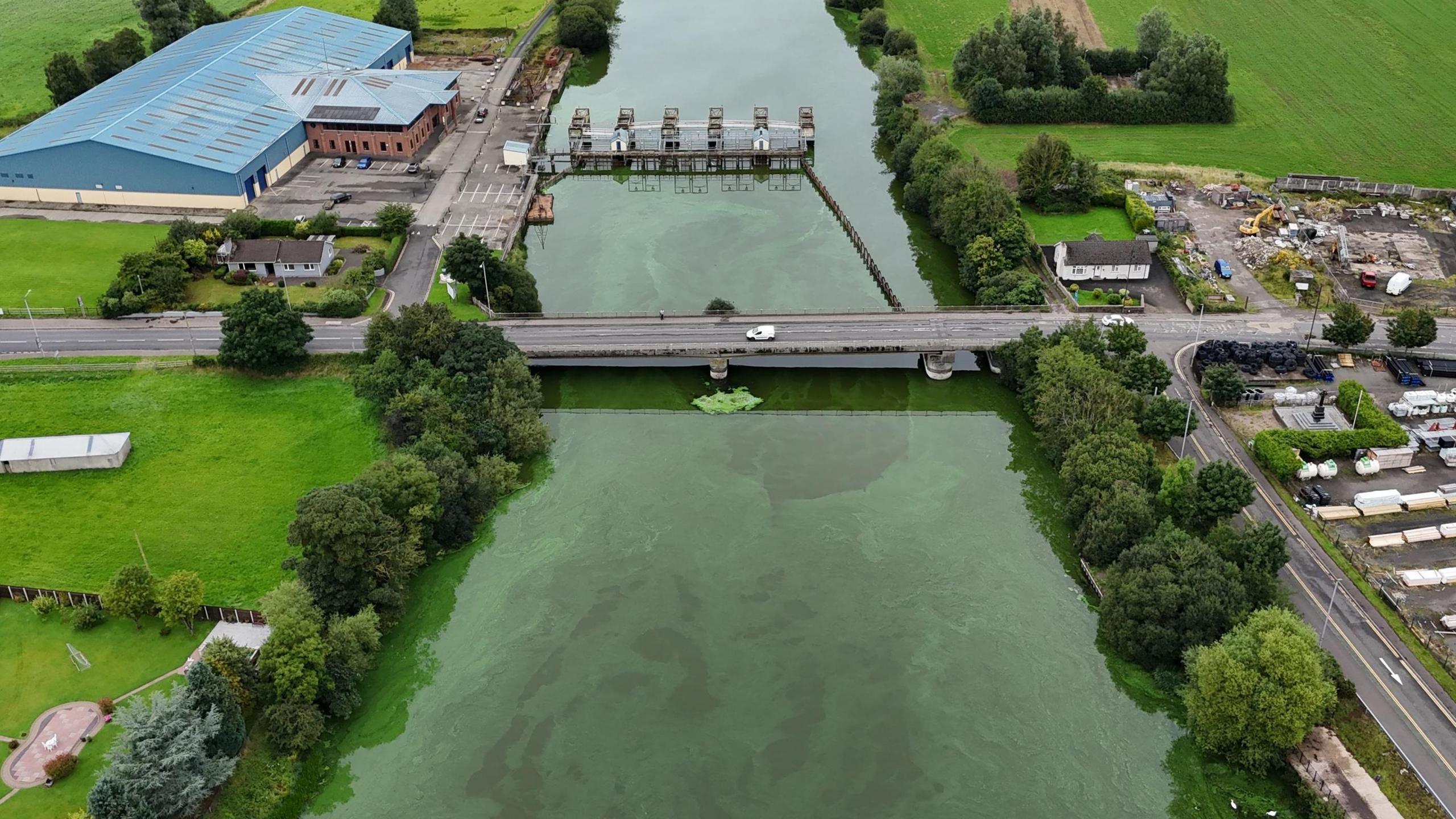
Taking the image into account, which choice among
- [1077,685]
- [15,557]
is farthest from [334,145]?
[1077,685]

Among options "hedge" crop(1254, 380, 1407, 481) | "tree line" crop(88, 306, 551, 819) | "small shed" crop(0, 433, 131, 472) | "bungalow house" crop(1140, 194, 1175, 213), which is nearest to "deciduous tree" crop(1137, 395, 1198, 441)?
Answer: "hedge" crop(1254, 380, 1407, 481)


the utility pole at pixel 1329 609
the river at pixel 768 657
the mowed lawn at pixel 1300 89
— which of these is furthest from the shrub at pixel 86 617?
the mowed lawn at pixel 1300 89

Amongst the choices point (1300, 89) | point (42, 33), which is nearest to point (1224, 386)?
Answer: point (1300, 89)

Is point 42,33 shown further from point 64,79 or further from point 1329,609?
point 1329,609

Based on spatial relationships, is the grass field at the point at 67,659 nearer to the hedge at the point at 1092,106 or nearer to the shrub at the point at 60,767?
the shrub at the point at 60,767

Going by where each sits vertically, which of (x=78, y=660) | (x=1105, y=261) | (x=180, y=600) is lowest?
(x=78, y=660)

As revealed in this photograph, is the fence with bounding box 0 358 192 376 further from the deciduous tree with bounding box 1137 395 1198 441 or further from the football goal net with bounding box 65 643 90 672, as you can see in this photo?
the deciduous tree with bounding box 1137 395 1198 441
